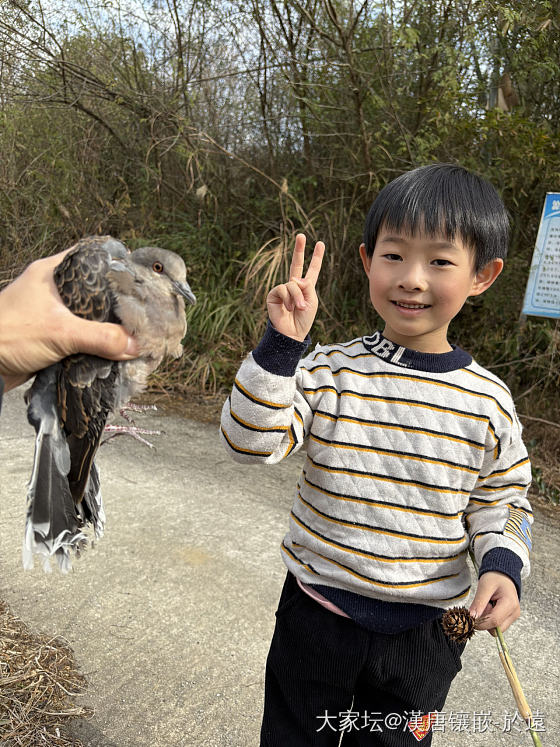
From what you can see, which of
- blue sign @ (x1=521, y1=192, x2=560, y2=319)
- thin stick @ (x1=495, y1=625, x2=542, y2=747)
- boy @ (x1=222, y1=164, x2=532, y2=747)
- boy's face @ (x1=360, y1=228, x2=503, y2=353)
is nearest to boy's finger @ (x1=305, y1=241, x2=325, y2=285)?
boy @ (x1=222, y1=164, x2=532, y2=747)

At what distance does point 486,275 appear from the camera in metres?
1.43

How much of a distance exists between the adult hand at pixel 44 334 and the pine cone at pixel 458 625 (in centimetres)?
78

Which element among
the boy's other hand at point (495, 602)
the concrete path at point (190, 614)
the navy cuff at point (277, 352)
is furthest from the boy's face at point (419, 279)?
the concrete path at point (190, 614)

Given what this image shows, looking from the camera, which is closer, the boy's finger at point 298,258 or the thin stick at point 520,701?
the thin stick at point 520,701

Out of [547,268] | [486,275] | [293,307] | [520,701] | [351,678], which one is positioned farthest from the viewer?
[547,268]

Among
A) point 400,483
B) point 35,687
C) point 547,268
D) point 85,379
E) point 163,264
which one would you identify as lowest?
point 35,687

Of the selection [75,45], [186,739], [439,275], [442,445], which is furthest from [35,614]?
[75,45]

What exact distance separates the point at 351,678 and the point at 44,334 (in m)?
0.97

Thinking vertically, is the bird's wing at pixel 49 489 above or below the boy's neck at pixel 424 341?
below

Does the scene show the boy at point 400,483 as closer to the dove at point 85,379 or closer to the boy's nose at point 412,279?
the boy's nose at point 412,279

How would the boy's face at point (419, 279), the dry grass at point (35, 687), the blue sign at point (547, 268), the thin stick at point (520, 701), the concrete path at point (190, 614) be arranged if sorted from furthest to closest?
the blue sign at point (547, 268) → the concrete path at point (190, 614) → the dry grass at point (35, 687) → the boy's face at point (419, 279) → the thin stick at point (520, 701)

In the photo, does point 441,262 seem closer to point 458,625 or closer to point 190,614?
point 458,625

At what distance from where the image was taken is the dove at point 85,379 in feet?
3.86

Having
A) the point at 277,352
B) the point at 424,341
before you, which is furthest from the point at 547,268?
the point at 277,352
